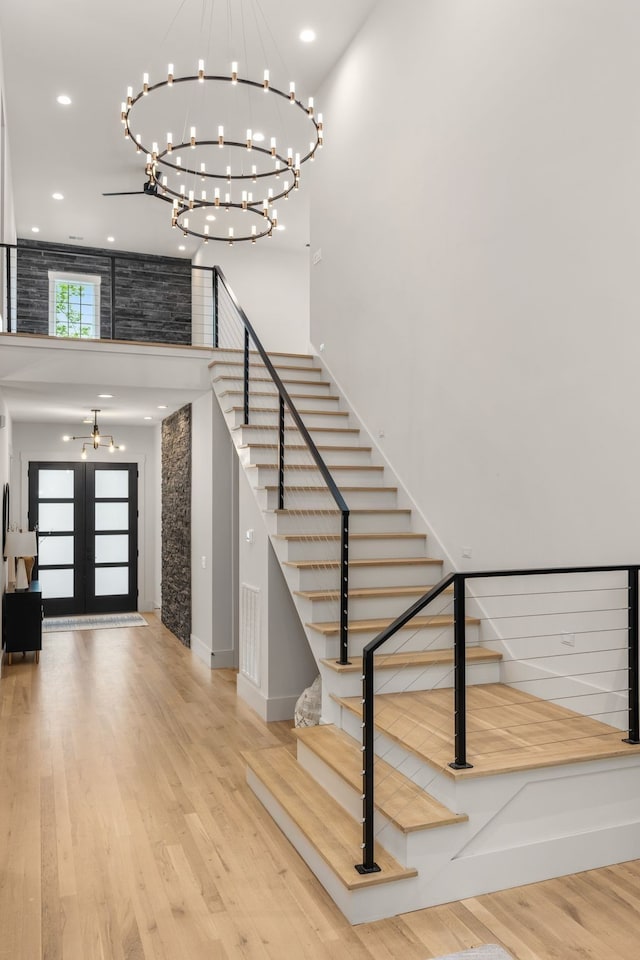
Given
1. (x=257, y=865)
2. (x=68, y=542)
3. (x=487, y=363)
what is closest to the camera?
(x=257, y=865)

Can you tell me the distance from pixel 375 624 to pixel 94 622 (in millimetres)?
7204

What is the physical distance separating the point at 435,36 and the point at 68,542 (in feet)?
28.5

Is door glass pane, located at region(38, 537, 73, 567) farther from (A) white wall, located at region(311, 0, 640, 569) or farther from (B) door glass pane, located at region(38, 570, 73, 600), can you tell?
(A) white wall, located at region(311, 0, 640, 569)

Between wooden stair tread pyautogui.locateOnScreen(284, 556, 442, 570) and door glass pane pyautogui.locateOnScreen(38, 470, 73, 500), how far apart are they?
7.29m

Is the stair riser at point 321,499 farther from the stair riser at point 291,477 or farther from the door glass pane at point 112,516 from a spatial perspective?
the door glass pane at point 112,516

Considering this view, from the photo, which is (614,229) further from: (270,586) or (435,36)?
(270,586)

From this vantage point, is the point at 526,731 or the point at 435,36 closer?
the point at 526,731

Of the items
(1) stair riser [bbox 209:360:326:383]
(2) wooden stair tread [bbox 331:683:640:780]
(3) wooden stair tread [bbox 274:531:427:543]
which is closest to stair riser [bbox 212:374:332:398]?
(1) stair riser [bbox 209:360:326:383]

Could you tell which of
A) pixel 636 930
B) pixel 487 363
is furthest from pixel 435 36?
pixel 636 930

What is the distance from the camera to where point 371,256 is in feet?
21.4

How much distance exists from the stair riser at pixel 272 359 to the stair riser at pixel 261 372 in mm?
48

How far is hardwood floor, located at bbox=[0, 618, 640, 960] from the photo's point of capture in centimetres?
280

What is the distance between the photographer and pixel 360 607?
4730 mm

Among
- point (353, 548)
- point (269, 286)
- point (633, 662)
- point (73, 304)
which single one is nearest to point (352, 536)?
point (353, 548)
